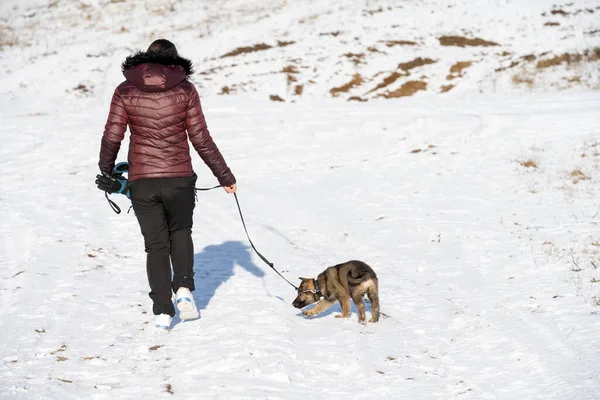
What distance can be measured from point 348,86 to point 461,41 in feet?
23.1

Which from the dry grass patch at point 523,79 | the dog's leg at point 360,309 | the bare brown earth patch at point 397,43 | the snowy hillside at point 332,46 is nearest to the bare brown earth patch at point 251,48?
the snowy hillside at point 332,46

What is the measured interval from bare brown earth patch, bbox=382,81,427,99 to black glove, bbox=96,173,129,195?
60.0ft

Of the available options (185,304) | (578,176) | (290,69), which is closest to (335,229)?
(185,304)

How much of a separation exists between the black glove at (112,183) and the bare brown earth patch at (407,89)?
720 inches

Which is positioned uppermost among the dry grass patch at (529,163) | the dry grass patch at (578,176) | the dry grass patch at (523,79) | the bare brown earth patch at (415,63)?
the dry grass patch at (578,176)

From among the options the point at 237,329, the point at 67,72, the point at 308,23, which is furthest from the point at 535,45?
the point at 237,329

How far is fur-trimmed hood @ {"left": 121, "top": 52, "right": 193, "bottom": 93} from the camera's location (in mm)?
5102

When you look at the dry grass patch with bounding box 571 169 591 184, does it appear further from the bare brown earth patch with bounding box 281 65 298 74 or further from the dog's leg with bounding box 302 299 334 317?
the bare brown earth patch with bounding box 281 65 298 74

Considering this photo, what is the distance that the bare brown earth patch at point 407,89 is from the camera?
22.8 m

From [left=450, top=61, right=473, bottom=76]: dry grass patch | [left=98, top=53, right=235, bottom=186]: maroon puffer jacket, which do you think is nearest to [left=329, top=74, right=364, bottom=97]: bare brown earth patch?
[left=450, top=61, right=473, bottom=76]: dry grass patch

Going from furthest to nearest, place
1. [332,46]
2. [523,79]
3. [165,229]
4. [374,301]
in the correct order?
[332,46], [523,79], [374,301], [165,229]

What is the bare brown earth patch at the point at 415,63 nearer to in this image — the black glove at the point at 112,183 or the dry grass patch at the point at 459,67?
the dry grass patch at the point at 459,67

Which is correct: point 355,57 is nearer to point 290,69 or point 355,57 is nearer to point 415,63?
point 415,63

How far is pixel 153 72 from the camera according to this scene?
510 cm
